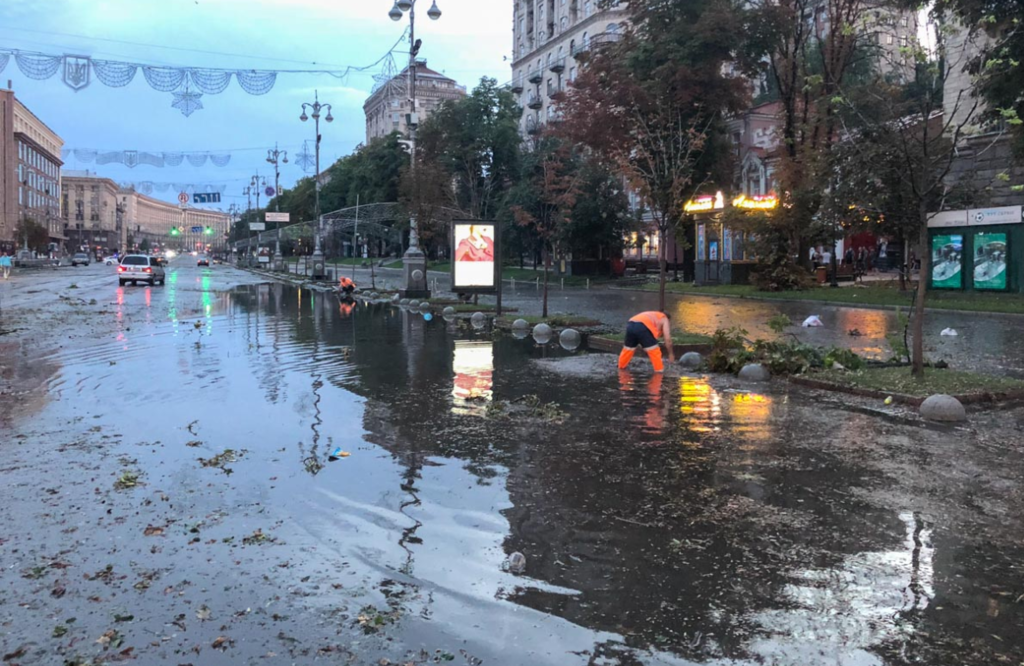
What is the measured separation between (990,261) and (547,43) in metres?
66.9

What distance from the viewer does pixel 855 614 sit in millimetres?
4562

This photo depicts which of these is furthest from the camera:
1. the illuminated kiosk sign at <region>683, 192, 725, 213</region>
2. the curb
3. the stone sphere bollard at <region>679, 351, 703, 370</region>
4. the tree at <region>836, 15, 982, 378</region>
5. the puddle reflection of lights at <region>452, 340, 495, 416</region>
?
the illuminated kiosk sign at <region>683, 192, 725, 213</region>

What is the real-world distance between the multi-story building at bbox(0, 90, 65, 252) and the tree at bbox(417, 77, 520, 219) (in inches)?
2399

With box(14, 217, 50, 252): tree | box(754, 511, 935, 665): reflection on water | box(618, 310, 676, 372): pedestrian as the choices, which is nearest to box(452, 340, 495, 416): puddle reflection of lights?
box(618, 310, 676, 372): pedestrian

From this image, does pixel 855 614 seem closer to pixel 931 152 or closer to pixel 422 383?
pixel 422 383

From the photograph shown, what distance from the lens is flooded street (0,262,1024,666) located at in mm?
4281

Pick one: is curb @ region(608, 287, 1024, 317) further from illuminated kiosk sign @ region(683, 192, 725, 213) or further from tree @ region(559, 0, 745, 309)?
illuminated kiosk sign @ region(683, 192, 725, 213)

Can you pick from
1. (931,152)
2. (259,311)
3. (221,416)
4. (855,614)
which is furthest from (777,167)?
(855,614)

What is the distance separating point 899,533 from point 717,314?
21916 mm

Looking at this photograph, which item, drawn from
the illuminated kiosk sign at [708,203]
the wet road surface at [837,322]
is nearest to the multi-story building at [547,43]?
the illuminated kiosk sign at [708,203]

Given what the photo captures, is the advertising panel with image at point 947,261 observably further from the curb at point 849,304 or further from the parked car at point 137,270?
the parked car at point 137,270

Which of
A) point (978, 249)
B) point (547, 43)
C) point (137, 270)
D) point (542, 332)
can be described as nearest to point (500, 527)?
point (542, 332)

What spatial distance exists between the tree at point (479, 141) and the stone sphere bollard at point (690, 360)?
170 ft

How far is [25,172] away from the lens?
117 m
